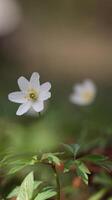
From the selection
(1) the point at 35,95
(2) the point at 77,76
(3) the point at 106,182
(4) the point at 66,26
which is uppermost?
(4) the point at 66,26

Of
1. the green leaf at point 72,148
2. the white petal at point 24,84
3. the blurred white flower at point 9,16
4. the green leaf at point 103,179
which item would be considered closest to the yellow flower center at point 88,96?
the green leaf at point 103,179

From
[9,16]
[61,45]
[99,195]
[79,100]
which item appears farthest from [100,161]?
[61,45]

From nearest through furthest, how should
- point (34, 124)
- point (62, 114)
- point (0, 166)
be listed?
point (0, 166) < point (34, 124) < point (62, 114)

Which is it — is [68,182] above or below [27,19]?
below

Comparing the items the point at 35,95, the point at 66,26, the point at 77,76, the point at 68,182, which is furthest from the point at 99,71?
the point at 35,95

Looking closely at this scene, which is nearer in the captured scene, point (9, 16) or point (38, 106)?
point (38, 106)

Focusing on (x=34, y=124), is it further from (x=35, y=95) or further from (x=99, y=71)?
(x=99, y=71)

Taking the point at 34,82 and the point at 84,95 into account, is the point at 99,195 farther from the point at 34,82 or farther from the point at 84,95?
the point at 84,95
